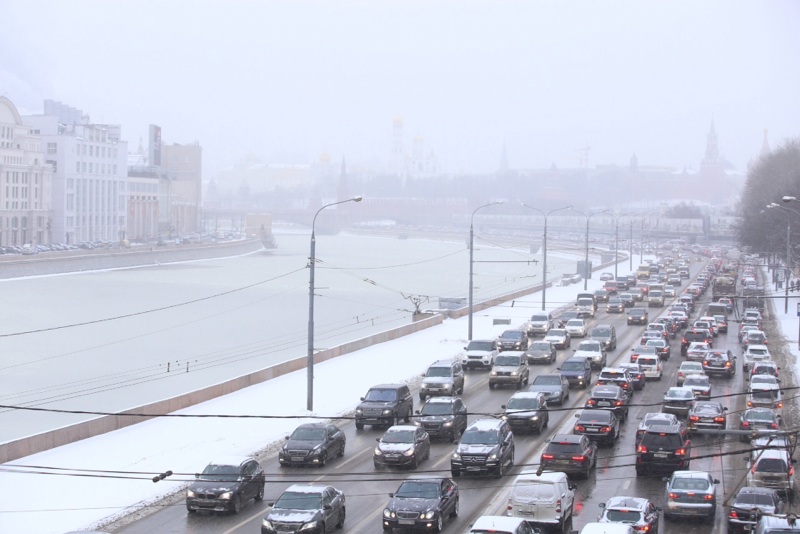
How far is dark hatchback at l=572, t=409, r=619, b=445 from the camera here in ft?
71.2

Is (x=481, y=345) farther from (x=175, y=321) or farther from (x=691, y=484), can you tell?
(x=175, y=321)

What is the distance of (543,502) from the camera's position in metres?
15.4

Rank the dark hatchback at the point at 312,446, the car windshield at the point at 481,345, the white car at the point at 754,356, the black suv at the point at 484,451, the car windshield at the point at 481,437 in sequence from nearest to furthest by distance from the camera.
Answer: the black suv at the point at 484,451 < the car windshield at the point at 481,437 < the dark hatchback at the point at 312,446 < the white car at the point at 754,356 < the car windshield at the point at 481,345

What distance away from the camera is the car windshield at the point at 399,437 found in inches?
789

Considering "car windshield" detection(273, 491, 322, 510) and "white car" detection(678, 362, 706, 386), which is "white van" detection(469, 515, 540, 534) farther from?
"white car" detection(678, 362, 706, 386)

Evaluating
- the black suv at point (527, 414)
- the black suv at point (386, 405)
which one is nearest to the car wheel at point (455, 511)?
the black suv at point (527, 414)

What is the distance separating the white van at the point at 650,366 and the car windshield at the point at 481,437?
12.8m

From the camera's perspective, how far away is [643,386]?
29.8 meters

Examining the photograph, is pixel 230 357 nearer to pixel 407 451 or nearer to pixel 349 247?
pixel 407 451

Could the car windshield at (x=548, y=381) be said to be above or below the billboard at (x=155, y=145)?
below

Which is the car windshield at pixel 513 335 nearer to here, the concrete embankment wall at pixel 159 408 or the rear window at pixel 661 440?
the concrete embankment wall at pixel 159 408

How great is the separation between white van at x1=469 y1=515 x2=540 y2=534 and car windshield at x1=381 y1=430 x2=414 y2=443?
6257 mm

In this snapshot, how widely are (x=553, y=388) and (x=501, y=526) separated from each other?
42.6ft

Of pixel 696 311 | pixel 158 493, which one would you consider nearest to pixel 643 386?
pixel 158 493
